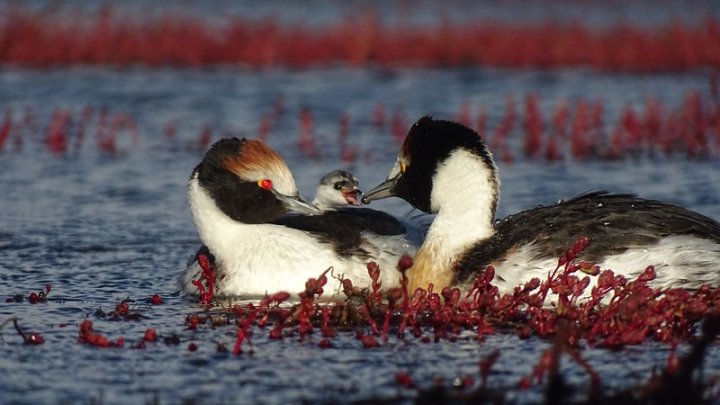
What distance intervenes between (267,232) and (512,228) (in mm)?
1695

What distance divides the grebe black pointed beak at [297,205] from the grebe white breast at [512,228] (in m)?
0.38

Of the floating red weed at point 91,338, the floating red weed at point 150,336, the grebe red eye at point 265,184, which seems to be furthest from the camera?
the grebe red eye at point 265,184

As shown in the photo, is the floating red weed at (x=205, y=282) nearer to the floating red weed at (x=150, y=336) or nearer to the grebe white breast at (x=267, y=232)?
the grebe white breast at (x=267, y=232)

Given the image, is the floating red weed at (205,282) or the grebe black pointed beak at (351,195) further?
the grebe black pointed beak at (351,195)

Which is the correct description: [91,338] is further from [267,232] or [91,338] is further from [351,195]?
[351,195]

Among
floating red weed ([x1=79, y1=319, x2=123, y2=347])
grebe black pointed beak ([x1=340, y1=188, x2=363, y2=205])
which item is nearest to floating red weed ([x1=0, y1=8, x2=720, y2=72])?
grebe black pointed beak ([x1=340, y1=188, x2=363, y2=205])

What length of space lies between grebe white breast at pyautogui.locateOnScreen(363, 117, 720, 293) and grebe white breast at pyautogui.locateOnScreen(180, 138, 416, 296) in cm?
32

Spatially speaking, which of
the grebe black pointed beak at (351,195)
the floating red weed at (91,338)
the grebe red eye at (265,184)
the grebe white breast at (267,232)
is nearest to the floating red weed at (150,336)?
the floating red weed at (91,338)

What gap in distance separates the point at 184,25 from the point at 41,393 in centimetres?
2139

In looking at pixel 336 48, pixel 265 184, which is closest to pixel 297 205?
pixel 265 184

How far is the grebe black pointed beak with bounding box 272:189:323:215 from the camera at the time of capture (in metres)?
9.36

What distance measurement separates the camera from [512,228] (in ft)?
28.6

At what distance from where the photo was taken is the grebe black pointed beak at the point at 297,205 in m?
9.36

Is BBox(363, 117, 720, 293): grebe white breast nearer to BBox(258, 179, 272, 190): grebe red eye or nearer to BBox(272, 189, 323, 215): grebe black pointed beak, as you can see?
BBox(272, 189, 323, 215): grebe black pointed beak
